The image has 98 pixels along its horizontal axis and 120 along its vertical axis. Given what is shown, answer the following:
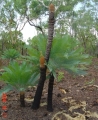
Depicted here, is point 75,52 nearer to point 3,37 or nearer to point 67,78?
point 67,78

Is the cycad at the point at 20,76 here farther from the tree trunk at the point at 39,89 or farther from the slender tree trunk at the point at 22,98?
the tree trunk at the point at 39,89

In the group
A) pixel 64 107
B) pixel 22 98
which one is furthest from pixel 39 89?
pixel 64 107

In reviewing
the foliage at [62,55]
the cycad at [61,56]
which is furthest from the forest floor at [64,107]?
the foliage at [62,55]

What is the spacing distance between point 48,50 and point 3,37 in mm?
20717

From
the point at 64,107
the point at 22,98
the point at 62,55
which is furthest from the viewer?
the point at 64,107

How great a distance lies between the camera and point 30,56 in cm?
368

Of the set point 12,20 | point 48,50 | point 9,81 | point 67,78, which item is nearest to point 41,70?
point 48,50

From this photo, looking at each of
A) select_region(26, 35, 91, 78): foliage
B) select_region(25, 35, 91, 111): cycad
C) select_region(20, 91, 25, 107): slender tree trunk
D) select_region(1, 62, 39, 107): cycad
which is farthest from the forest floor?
select_region(26, 35, 91, 78): foliage

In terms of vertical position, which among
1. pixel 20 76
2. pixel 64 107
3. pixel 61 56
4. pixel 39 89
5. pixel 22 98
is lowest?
pixel 64 107

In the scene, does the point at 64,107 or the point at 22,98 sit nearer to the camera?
the point at 22,98

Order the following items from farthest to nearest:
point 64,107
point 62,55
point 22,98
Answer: point 64,107
point 22,98
point 62,55

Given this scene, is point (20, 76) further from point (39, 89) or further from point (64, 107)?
point (64, 107)

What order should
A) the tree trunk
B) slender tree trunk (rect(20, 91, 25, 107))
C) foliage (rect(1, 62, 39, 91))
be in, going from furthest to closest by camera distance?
slender tree trunk (rect(20, 91, 25, 107)) → foliage (rect(1, 62, 39, 91)) → the tree trunk

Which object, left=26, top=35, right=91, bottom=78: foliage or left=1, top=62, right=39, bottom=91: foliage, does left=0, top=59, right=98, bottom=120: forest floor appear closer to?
left=1, top=62, right=39, bottom=91: foliage
